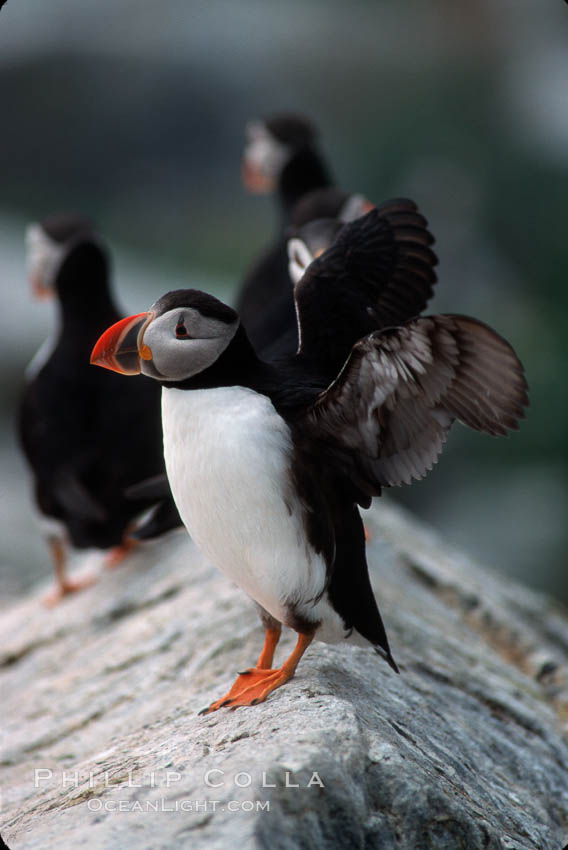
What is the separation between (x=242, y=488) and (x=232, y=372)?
0.35m

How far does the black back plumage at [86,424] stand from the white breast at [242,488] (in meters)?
2.60

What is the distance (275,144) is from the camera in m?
7.43

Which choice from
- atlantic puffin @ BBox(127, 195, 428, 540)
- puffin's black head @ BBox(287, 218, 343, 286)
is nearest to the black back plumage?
atlantic puffin @ BBox(127, 195, 428, 540)

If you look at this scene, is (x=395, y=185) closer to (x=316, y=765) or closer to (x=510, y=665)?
(x=510, y=665)

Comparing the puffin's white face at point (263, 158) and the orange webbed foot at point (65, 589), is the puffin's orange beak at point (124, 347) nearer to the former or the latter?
the orange webbed foot at point (65, 589)

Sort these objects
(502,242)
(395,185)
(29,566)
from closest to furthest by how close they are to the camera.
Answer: (29,566) < (502,242) < (395,185)

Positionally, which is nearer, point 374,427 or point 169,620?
point 374,427

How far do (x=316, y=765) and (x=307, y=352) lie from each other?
131 centimetres

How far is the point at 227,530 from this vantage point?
2961 mm

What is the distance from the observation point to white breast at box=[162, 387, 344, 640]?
2.89m

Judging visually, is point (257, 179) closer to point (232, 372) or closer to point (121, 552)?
point (121, 552)

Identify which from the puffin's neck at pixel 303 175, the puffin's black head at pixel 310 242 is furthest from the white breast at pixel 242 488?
the puffin's neck at pixel 303 175

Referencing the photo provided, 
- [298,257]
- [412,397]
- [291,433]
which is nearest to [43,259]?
[298,257]

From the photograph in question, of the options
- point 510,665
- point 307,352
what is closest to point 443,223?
point 510,665
